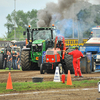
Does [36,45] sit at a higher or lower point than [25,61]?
higher

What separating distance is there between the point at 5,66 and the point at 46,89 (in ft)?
41.1

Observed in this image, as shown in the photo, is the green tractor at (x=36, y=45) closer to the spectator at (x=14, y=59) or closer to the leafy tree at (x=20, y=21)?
the spectator at (x=14, y=59)

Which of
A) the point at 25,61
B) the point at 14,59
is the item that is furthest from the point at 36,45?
the point at 14,59

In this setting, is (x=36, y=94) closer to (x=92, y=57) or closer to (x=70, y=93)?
(x=70, y=93)

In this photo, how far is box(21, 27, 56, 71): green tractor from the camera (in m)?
20.9

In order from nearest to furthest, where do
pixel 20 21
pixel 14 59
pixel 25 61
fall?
pixel 25 61 < pixel 14 59 < pixel 20 21

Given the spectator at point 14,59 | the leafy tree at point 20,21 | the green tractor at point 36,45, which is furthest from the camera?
the leafy tree at point 20,21

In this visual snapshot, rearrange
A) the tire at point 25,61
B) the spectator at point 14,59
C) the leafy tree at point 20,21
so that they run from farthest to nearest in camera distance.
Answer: the leafy tree at point 20,21 → the spectator at point 14,59 → the tire at point 25,61

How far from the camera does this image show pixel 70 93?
10.2 m

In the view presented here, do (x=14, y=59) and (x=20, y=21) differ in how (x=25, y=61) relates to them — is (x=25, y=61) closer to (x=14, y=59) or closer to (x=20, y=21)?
(x=14, y=59)

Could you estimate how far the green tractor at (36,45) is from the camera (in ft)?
68.5

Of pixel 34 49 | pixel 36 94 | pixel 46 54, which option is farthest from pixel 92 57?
pixel 36 94

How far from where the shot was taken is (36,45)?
21172 mm

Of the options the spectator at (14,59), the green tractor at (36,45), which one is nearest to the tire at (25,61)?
the green tractor at (36,45)
